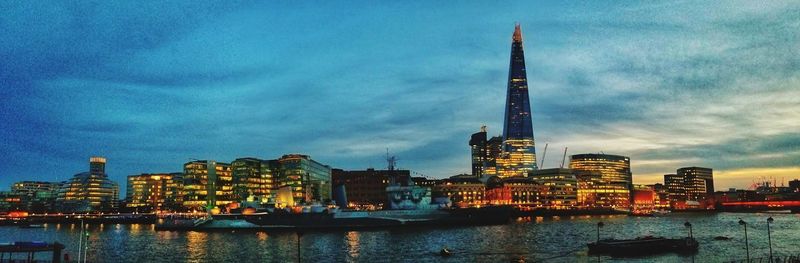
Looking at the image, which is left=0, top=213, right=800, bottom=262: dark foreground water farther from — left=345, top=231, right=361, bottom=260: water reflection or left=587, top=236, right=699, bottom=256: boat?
left=587, top=236, right=699, bottom=256: boat

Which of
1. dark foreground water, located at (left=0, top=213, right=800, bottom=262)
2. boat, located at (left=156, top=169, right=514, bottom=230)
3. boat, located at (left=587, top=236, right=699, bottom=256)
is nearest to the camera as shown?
dark foreground water, located at (left=0, top=213, right=800, bottom=262)

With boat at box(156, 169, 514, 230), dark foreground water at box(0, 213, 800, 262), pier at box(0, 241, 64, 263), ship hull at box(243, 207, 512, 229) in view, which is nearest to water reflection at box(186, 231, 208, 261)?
dark foreground water at box(0, 213, 800, 262)

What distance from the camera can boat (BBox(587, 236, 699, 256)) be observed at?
3132 inches

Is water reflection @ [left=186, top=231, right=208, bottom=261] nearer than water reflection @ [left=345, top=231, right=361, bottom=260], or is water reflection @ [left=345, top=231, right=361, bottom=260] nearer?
water reflection @ [left=345, top=231, right=361, bottom=260]

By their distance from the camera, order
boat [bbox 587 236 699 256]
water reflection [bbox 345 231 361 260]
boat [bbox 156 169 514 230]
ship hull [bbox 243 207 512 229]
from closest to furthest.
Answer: boat [bbox 587 236 699 256]
water reflection [bbox 345 231 361 260]
ship hull [bbox 243 207 512 229]
boat [bbox 156 169 514 230]

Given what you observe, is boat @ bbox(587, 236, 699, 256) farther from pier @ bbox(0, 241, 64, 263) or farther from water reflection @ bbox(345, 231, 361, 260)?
pier @ bbox(0, 241, 64, 263)

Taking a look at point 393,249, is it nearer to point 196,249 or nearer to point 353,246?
point 353,246

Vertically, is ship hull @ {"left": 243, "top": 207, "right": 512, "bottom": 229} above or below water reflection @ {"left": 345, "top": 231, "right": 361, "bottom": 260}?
above

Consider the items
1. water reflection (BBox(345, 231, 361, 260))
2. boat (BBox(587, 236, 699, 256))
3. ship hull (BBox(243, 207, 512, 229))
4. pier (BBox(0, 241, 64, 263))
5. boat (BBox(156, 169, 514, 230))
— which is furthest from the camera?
boat (BBox(156, 169, 514, 230))

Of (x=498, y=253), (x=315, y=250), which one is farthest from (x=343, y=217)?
(x=498, y=253)

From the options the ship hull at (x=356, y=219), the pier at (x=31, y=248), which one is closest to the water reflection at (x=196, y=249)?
the ship hull at (x=356, y=219)

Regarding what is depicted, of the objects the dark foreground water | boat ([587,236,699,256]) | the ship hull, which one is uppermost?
the ship hull

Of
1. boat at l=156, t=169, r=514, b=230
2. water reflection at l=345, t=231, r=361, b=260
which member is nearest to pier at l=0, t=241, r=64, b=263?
water reflection at l=345, t=231, r=361, b=260

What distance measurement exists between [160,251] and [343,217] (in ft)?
188
